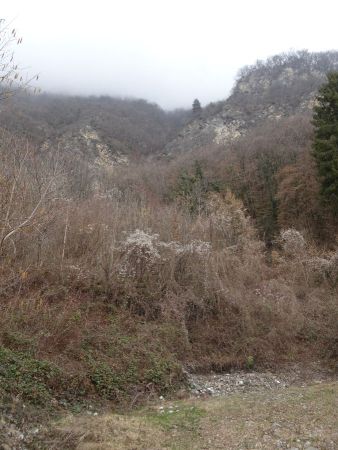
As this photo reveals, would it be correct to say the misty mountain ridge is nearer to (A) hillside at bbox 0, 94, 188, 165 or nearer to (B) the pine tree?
(A) hillside at bbox 0, 94, 188, 165

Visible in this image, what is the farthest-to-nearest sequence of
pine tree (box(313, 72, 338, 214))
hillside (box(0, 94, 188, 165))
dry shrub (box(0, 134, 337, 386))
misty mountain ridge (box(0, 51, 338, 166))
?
misty mountain ridge (box(0, 51, 338, 166)), hillside (box(0, 94, 188, 165)), pine tree (box(313, 72, 338, 214)), dry shrub (box(0, 134, 337, 386))

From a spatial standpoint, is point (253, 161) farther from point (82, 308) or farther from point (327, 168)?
point (82, 308)

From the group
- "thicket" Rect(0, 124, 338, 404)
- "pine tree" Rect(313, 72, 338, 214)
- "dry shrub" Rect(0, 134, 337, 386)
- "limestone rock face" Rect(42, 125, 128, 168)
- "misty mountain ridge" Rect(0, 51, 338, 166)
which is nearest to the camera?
"thicket" Rect(0, 124, 338, 404)

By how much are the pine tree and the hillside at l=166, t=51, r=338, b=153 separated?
36974 mm

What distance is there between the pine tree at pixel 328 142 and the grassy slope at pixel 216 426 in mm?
19275

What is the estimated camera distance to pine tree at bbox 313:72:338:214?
1001 inches

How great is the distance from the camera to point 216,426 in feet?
23.5

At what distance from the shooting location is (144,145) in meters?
80.6

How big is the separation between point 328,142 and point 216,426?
74.1 ft

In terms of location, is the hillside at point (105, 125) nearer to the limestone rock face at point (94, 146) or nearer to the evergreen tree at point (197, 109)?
the limestone rock face at point (94, 146)

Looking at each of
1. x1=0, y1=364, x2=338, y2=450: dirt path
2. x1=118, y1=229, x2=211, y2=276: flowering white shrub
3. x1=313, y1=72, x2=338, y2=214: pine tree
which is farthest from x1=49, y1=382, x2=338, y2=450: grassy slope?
x1=313, y1=72, x2=338, y2=214: pine tree

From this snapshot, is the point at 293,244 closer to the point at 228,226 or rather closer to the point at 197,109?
the point at 228,226

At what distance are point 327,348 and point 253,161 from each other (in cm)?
3142

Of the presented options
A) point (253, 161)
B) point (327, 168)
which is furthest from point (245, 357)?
point (253, 161)
